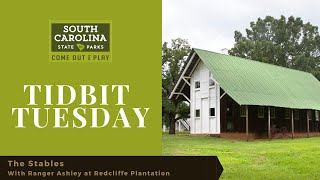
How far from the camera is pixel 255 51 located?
6225cm

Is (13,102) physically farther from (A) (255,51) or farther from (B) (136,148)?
(A) (255,51)

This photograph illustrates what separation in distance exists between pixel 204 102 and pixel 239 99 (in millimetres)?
4934

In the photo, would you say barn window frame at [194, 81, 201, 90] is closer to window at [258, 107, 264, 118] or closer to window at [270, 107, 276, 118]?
window at [258, 107, 264, 118]

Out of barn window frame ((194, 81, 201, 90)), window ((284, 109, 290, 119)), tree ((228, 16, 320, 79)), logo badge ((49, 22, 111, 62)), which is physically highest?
tree ((228, 16, 320, 79))

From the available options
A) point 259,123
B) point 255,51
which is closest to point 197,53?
point 259,123

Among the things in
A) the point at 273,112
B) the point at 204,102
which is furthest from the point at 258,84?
the point at 204,102

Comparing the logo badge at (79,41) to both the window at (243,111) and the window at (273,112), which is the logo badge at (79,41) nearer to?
the window at (243,111)

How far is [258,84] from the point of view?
33875mm
